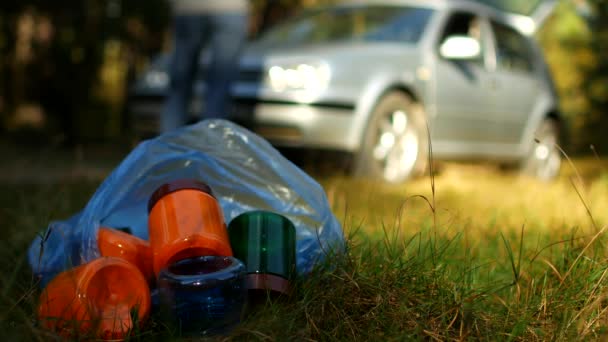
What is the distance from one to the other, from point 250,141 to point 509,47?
15.1 ft

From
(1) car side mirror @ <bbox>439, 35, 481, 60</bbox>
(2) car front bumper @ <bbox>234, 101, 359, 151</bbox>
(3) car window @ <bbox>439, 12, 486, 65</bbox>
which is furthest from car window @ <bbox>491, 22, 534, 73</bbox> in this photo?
(2) car front bumper @ <bbox>234, 101, 359, 151</bbox>

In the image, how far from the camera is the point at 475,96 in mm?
6051

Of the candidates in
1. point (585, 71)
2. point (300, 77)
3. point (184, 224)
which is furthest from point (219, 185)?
point (585, 71)

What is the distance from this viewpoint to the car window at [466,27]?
602 centimetres

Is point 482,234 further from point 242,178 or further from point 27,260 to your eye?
point 27,260

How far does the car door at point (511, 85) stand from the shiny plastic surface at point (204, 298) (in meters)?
4.72

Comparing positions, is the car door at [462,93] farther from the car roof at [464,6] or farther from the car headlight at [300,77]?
the car headlight at [300,77]

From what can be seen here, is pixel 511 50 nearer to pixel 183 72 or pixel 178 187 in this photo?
pixel 183 72

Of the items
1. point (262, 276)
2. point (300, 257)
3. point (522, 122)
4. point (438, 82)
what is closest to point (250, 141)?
point (300, 257)

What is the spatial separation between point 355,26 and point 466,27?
41.7 inches

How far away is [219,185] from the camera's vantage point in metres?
2.62

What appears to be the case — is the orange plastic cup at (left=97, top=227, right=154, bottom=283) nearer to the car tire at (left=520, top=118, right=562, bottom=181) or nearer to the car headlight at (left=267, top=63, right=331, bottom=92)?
the car headlight at (left=267, top=63, right=331, bottom=92)

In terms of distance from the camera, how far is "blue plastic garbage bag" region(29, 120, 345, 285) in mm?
2422

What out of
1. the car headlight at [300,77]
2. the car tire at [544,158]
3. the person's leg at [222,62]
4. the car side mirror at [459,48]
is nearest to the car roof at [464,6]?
the car side mirror at [459,48]
